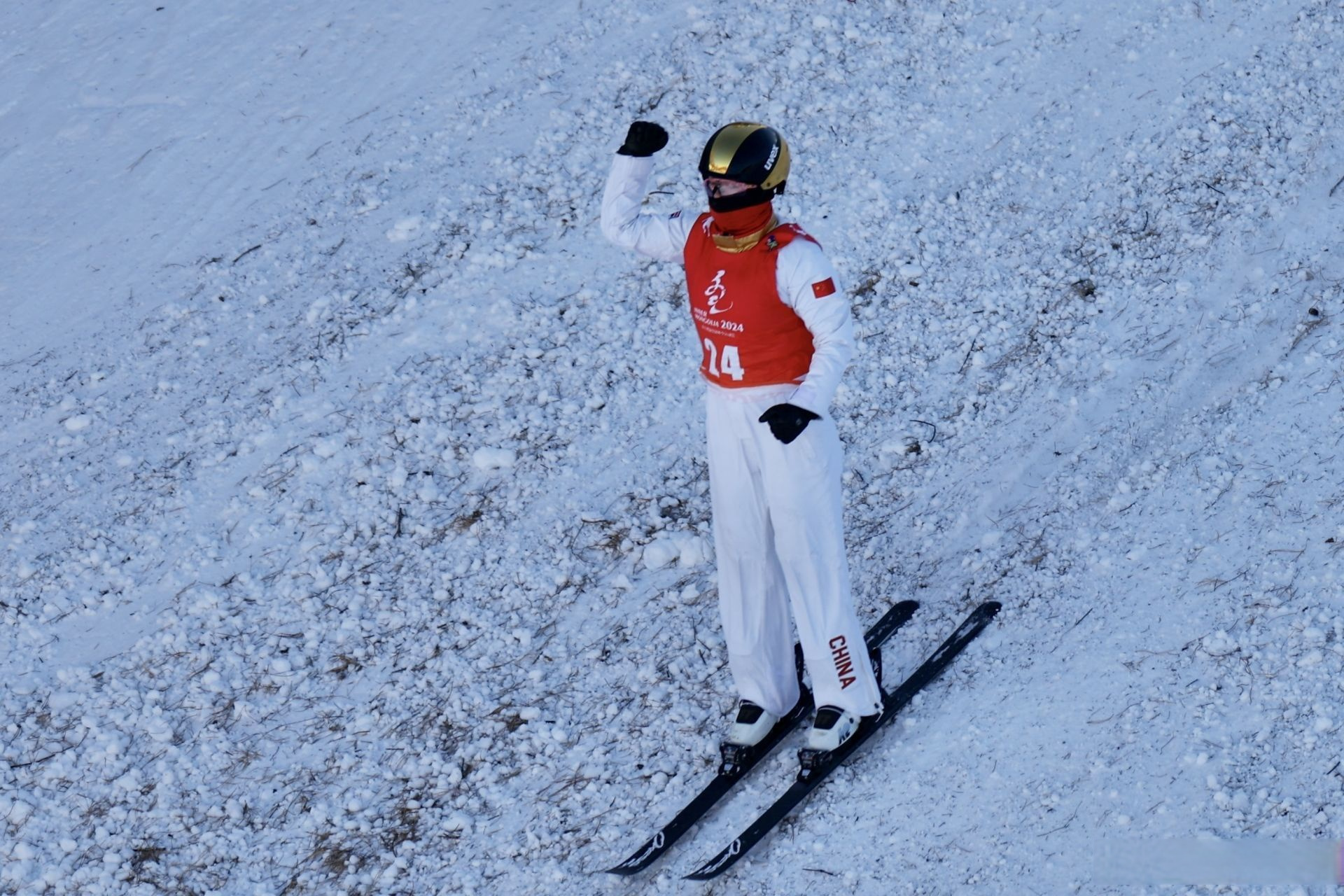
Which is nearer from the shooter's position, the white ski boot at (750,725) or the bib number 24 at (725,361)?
the bib number 24 at (725,361)

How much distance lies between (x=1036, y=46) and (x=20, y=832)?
7.86 m

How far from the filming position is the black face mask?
15.3 ft

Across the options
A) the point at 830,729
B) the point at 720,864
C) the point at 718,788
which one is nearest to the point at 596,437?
the point at 718,788

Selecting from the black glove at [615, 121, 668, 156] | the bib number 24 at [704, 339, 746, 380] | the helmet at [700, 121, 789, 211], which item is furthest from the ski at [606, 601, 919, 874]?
the black glove at [615, 121, 668, 156]

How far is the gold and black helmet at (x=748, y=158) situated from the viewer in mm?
4664

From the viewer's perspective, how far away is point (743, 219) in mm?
4715

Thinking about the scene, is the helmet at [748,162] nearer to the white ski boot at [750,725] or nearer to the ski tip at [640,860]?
the white ski boot at [750,725]

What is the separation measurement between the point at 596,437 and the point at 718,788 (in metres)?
2.41

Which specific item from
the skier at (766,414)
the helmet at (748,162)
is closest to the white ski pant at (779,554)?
the skier at (766,414)

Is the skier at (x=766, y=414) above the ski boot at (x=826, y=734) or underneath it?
above

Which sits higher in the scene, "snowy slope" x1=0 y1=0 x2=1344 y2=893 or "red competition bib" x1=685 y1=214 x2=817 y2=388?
"red competition bib" x1=685 y1=214 x2=817 y2=388

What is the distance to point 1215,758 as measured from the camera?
5.34m

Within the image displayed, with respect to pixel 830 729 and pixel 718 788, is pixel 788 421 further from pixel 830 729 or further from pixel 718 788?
pixel 718 788

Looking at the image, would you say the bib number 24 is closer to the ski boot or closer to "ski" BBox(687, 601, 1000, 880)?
the ski boot
